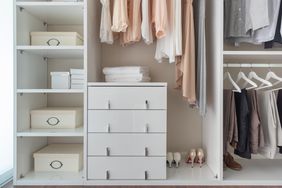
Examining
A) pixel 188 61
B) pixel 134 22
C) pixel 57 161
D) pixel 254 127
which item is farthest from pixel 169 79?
pixel 57 161

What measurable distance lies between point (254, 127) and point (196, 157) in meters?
0.55

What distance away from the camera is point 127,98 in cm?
174

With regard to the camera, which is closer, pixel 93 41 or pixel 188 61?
pixel 188 61

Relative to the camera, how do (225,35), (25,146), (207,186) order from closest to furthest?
1. (207,186)
2. (25,146)
3. (225,35)

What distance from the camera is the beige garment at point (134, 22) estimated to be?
1.95 m

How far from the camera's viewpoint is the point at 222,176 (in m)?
1.75

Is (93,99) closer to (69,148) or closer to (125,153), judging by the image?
(125,153)

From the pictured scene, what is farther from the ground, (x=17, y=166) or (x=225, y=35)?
(x=225, y=35)

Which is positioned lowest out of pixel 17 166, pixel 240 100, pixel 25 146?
pixel 17 166

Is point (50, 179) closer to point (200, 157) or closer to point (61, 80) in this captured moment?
point (61, 80)

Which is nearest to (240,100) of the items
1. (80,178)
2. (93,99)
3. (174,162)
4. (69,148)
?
(174,162)

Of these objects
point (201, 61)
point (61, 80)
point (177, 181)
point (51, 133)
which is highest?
point (201, 61)

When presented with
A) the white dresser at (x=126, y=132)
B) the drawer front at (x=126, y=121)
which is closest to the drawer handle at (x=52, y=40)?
the white dresser at (x=126, y=132)

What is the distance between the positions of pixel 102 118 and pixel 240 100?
942 millimetres
